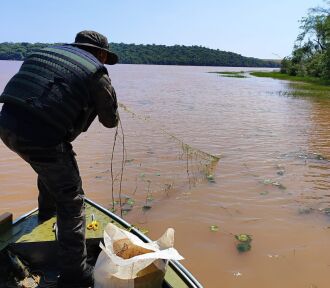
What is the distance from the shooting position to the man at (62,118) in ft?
10.4

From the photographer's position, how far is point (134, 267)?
3.02m

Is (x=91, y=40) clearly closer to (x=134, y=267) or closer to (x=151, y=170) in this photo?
(x=134, y=267)

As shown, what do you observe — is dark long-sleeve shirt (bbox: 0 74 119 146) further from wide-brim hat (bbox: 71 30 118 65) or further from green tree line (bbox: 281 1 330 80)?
green tree line (bbox: 281 1 330 80)

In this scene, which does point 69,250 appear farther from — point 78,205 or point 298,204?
point 298,204

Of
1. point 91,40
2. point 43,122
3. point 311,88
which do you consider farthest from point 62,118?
point 311,88

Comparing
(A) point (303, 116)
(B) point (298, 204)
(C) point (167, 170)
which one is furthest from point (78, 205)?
(A) point (303, 116)

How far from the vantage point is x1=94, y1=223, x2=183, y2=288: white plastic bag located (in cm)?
299

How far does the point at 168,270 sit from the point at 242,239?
7.99ft

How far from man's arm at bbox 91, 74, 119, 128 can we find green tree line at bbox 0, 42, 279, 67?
12394 cm

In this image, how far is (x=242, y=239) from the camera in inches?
225

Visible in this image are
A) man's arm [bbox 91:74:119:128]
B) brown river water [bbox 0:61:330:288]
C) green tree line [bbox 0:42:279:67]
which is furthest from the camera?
green tree line [bbox 0:42:279:67]

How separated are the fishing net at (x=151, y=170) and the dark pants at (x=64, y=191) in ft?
7.85

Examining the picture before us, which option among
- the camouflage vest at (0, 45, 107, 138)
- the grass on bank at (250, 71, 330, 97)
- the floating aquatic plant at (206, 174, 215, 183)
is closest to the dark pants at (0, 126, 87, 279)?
the camouflage vest at (0, 45, 107, 138)

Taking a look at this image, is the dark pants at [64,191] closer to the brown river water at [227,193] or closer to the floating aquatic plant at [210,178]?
the brown river water at [227,193]
